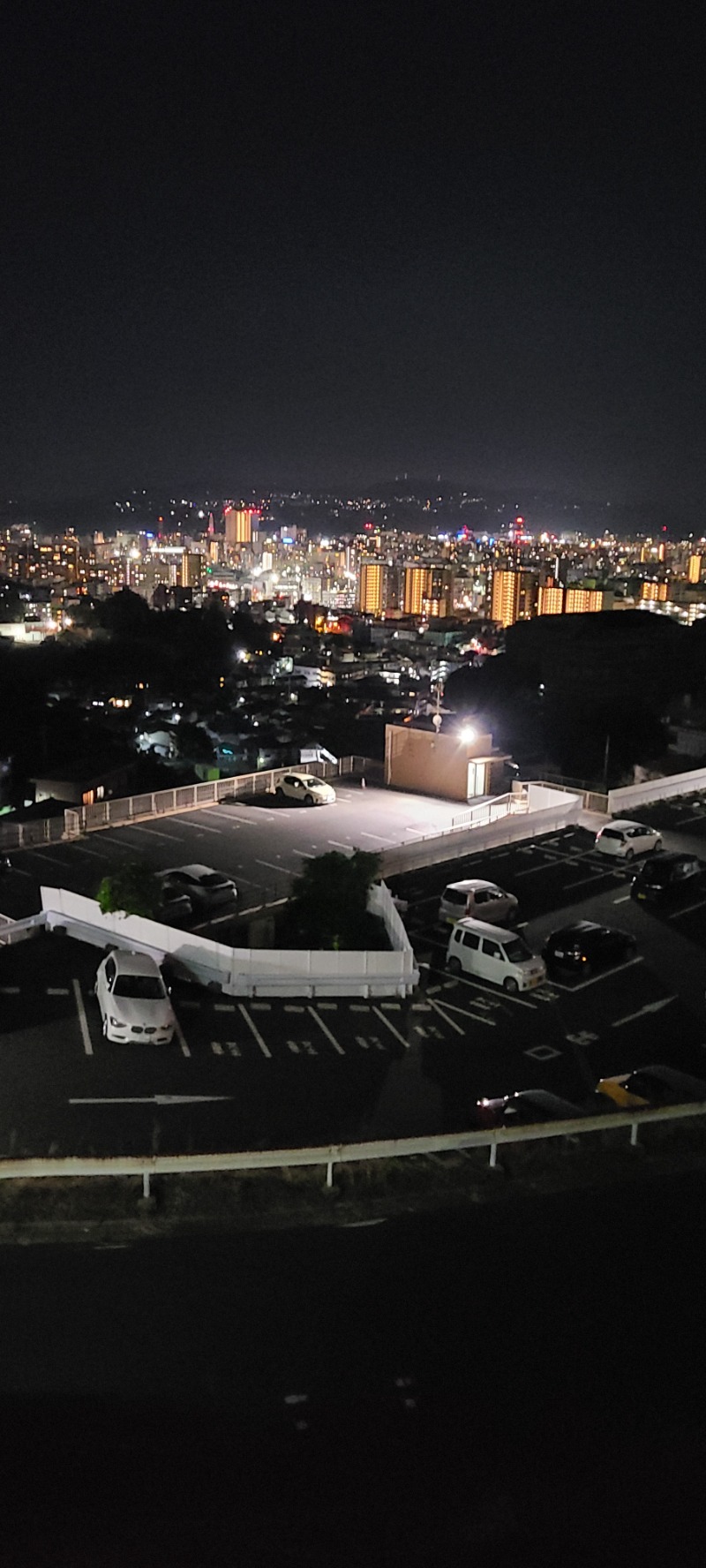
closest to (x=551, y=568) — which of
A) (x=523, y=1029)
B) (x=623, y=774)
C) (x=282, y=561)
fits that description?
(x=282, y=561)

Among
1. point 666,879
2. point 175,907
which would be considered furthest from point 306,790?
point 666,879

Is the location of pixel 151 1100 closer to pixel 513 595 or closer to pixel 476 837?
pixel 476 837

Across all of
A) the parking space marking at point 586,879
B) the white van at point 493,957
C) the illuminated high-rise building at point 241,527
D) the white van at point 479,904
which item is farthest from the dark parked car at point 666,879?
the illuminated high-rise building at point 241,527

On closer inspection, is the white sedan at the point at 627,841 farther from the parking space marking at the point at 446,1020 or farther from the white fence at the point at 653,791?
the parking space marking at the point at 446,1020

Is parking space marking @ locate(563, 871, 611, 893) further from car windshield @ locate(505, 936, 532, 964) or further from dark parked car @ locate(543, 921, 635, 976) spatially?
car windshield @ locate(505, 936, 532, 964)

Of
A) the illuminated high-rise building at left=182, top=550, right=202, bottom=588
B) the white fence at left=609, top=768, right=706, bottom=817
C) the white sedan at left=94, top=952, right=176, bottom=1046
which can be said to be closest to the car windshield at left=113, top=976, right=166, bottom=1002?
the white sedan at left=94, top=952, right=176, bottom=1046
